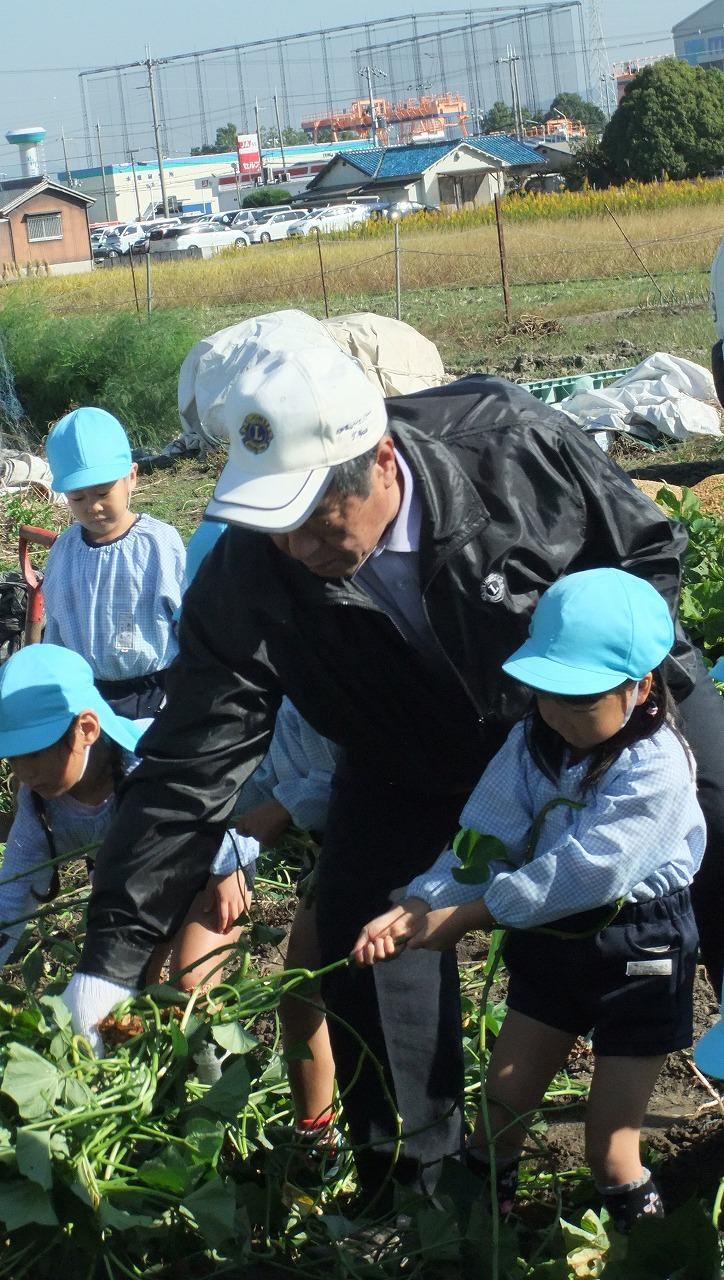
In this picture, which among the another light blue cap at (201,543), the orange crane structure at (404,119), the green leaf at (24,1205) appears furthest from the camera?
the orange crane structure at (404,119)

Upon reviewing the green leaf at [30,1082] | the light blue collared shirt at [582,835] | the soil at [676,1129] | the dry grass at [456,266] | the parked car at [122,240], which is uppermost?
the parked car at [122,240]

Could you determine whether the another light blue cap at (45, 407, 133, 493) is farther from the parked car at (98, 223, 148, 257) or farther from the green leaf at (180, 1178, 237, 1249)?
the parked car at (98, 223, 148, 257)

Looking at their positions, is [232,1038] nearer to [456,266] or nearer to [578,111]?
[456,266]

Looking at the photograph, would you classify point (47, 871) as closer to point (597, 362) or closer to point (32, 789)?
point (32, 789)

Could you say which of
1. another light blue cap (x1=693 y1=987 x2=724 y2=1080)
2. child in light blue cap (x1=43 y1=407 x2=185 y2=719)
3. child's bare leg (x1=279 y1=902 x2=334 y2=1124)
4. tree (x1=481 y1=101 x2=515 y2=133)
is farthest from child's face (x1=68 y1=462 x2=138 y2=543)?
tree (x1=481 y1=101 x2=515 y2=133)

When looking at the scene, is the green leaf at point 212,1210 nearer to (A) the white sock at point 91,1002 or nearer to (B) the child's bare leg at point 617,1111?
(A) the white sock at point 91,1002

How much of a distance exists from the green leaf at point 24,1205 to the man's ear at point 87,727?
2.96ft

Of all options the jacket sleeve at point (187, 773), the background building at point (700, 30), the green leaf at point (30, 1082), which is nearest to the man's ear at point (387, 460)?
the jacket sleeve at point (187, 773)

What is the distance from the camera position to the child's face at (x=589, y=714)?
208cm

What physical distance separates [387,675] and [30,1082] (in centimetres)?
81

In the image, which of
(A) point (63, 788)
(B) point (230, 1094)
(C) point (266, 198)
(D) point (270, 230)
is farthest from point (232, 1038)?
(C) point (266, 198)

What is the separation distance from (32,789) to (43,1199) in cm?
96

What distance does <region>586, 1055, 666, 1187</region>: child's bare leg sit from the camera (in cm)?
216

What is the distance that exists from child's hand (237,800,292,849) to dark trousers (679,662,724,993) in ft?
2.67
